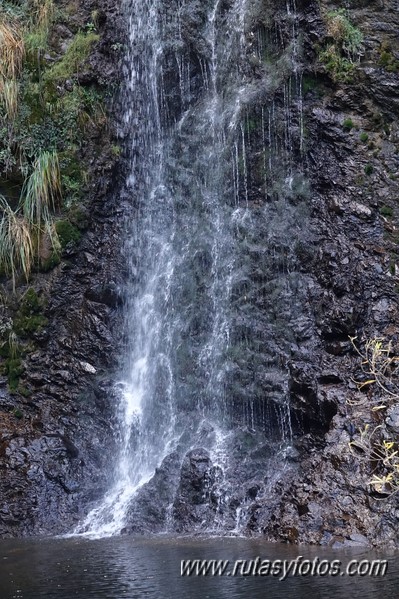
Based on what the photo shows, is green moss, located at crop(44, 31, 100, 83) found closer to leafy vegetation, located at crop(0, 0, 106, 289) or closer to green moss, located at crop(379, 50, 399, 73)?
leafy vegetation, located at crop(0, 0, 106, 289)

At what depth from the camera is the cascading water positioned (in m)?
11.6

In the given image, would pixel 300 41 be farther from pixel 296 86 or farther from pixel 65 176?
pixel 65 176

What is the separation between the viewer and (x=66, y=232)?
14.0 metres

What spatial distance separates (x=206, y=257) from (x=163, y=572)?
A: 655 centimetres

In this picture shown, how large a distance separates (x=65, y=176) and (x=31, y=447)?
5.02m

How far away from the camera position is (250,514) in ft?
35.0

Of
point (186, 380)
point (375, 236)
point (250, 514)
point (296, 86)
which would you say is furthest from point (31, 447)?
point (296, 86)

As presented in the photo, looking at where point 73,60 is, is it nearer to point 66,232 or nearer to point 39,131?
point 39,131

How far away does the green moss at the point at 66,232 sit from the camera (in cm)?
1393

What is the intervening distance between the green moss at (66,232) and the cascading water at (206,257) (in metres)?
0.96

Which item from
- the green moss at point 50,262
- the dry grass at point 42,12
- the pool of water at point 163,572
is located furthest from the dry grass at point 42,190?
the pool of water at point 163,572

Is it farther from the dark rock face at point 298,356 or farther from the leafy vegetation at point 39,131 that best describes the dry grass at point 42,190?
the dark rock face at point 298,356

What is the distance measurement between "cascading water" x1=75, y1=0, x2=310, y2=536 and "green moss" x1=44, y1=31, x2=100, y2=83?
85 cm

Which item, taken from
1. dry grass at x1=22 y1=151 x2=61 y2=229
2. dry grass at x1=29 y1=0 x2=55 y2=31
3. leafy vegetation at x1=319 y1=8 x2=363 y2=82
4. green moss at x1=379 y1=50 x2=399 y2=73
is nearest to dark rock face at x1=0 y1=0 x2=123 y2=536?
dry grass at x1=22 y1=151 x2=61 y2=229
